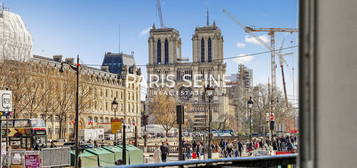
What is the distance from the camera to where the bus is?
32.6 meters

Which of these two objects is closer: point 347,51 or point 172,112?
point 347,51

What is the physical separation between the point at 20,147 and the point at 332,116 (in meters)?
33.5

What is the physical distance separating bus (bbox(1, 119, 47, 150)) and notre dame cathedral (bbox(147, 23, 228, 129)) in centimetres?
10041

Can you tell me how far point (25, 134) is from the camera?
109 feet

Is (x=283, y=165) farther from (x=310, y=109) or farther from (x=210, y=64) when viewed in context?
(x=210, y=64)

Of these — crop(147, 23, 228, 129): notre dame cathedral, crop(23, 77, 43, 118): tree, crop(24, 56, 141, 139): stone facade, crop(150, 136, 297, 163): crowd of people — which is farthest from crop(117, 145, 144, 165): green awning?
crop(147, 23, 228, 129): notre dame cathedral

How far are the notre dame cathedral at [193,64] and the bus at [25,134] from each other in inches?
3953

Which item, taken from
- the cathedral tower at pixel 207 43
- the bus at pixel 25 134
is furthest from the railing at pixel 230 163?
the cathedral tower at pixel 207 43

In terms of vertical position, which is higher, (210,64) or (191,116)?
(210,64)

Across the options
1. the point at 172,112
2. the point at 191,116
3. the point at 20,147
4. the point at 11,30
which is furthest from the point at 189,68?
Answer: the point at 20,147

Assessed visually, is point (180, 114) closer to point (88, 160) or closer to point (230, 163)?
point (88, 160)

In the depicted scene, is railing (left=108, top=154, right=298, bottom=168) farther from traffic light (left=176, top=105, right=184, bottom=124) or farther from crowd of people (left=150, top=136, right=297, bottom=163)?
crowd of people (left=150, top=136, right=297, bottom=163)

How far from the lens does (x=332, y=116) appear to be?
1.77 metres

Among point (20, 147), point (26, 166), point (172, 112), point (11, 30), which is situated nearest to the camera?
point (26, 166)
